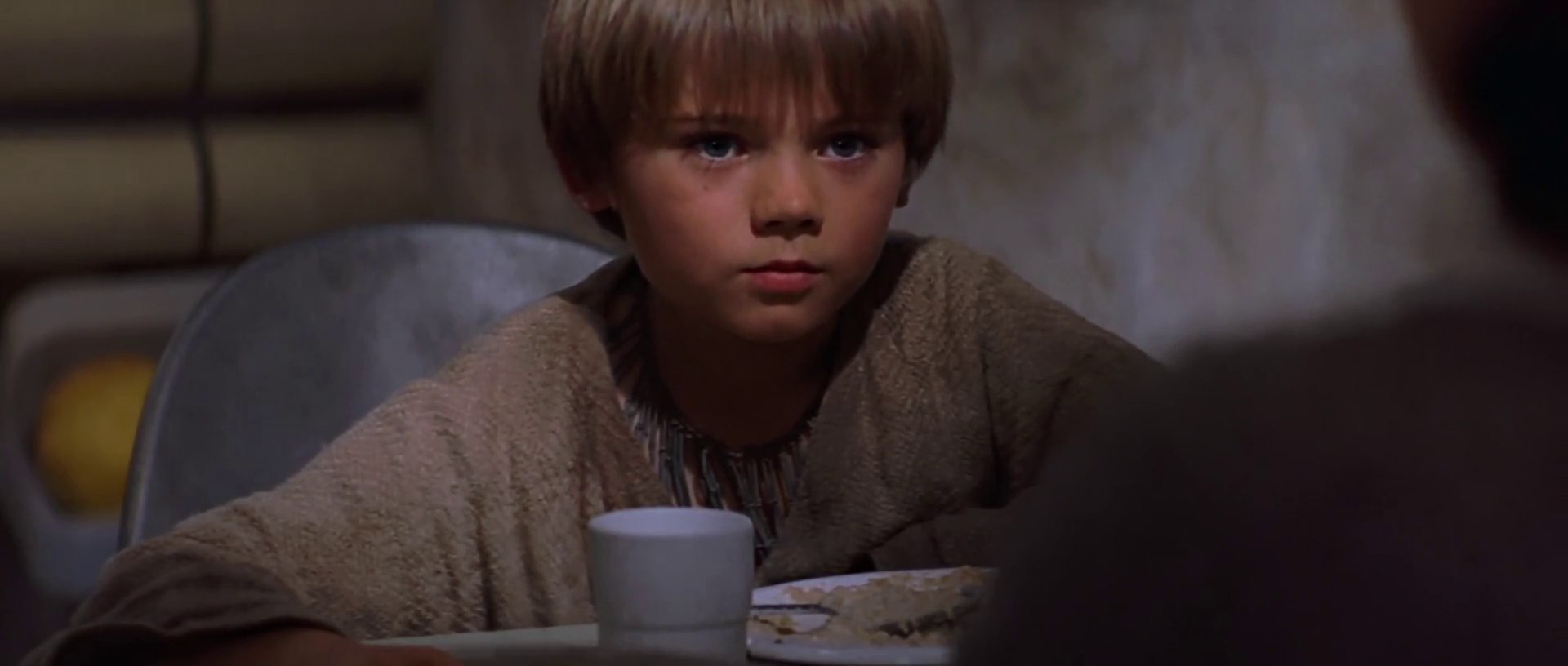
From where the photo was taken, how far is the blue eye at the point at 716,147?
2.72 ft

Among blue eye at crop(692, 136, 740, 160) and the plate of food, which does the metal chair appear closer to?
blue eye at crop(692, 136, 740, 160)

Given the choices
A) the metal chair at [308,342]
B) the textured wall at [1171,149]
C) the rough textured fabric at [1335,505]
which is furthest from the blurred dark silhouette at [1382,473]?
the metal chair at [308,342]

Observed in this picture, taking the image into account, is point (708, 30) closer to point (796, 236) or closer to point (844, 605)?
point (796, 236)

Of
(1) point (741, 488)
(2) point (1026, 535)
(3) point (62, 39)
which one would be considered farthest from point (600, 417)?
(3) point (62, 39)

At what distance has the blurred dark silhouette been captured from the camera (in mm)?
184

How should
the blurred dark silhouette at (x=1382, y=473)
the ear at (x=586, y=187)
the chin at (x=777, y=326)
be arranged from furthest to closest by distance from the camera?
the ear at (x=586, y=187)
the chin at (x=777, y=326)
the blurred dark silhouette at (x=1382, y=473)

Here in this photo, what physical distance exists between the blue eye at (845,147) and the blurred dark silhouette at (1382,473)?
0.63 meters

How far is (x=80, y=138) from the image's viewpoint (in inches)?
71.2

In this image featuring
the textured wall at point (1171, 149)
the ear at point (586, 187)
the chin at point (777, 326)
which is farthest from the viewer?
the ear at point (586, 187)

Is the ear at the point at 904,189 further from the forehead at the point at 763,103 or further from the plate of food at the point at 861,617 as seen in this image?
the plate of food at the point at 861,617

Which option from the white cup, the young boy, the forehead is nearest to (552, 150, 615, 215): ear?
the young boy

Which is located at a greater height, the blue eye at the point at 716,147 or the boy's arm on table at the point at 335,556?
the blue eye at the point at 716,147

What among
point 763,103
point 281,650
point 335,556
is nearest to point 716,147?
point 763,103

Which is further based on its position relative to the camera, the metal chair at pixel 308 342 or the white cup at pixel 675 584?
the metal chair at pixel 308 342
